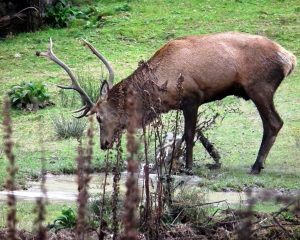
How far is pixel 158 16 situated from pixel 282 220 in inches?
610

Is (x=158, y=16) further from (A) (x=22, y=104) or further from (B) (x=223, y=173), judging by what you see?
(B) (x=223, y=173)

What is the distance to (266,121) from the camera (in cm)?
1056

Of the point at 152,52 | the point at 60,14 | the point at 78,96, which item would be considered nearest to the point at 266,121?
the point at 78,96

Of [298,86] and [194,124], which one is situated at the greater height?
[194,124]

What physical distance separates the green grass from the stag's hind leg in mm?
162

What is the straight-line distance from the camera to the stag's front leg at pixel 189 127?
10.3 metres

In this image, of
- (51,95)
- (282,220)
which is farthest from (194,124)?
(51,95)

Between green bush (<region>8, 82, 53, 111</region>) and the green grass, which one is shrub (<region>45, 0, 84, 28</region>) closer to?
the green grass

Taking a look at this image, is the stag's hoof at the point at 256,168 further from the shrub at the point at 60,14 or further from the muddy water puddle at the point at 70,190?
the shrub at the point at 60,14

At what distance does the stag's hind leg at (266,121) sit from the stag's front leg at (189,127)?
69cm

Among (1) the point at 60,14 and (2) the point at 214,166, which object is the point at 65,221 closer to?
(2) the point at 214,166

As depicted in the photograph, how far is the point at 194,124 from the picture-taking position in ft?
34.0

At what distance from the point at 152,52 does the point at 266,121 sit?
8038 millimetres

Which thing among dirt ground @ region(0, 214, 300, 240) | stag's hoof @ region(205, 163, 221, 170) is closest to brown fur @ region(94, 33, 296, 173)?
stag's hoof @ region(205, 163, 221, 170)
